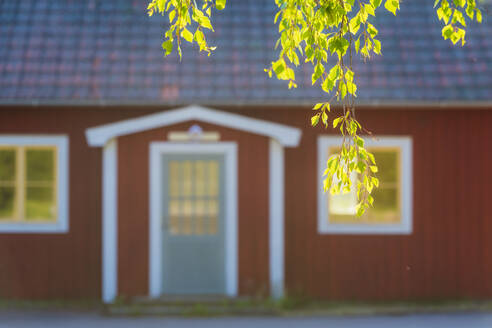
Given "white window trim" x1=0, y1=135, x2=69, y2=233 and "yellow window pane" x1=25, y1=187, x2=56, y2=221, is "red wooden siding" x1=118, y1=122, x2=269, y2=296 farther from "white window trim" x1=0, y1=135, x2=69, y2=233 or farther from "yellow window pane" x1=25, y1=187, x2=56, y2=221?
"yellow window pane" x1=25, y1=187, x2=56, y2=221

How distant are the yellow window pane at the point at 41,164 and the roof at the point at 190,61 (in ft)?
2.82

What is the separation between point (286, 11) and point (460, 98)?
6.40 metres

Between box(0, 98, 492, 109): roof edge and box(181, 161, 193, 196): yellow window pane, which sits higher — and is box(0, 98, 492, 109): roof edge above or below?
above

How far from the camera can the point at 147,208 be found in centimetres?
1082

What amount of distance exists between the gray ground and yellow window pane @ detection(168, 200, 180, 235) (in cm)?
141

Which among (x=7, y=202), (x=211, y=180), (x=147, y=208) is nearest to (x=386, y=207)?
(x=211, y=180)

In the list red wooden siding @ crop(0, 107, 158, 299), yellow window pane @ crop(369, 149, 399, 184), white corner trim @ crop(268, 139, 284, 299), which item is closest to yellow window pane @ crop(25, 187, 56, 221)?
red wooden siding @ crop(0, 107, 158, 299)

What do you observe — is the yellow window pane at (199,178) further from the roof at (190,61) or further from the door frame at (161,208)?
the roof at (190,61)

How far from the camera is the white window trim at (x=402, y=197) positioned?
10977 millimetres

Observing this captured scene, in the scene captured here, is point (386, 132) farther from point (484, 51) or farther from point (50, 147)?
point (50, 147)

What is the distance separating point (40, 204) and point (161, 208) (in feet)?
5.72

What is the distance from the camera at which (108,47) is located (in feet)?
37.0

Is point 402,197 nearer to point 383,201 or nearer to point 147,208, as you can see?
point 383,201

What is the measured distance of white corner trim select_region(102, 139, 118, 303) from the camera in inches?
423
